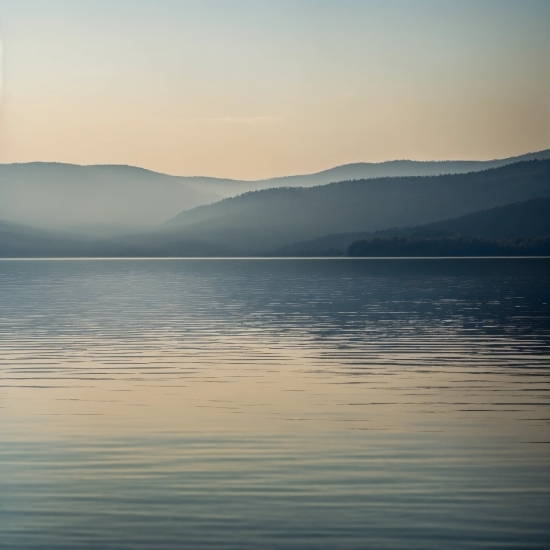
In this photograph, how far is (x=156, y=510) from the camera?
40.3ft

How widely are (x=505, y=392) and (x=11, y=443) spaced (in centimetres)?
1047

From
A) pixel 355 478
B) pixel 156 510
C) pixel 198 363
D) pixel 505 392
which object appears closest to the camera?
pixel 156 510

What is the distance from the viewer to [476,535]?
37.0 feet

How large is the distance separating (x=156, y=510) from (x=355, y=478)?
293cm

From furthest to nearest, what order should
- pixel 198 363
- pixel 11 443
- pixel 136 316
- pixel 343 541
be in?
pixel 136 316, pixel 198 363, pixel 11 443, pixel 343 541

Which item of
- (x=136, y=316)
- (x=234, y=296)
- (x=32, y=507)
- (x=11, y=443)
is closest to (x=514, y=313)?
(x=136, y=316)

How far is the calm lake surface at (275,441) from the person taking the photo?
11672 millimetres

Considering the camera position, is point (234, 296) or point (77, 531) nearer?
point (77, 531)

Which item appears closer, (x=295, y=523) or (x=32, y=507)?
(x=295, y=523)

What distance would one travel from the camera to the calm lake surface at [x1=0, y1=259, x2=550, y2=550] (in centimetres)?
1167

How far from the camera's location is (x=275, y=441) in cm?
1639

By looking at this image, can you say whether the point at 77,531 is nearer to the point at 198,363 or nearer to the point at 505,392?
the point at 505,392

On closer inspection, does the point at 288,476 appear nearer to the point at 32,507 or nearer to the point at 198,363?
the point at 32,507

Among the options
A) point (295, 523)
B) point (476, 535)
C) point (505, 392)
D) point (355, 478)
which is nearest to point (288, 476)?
point (355, 478)
